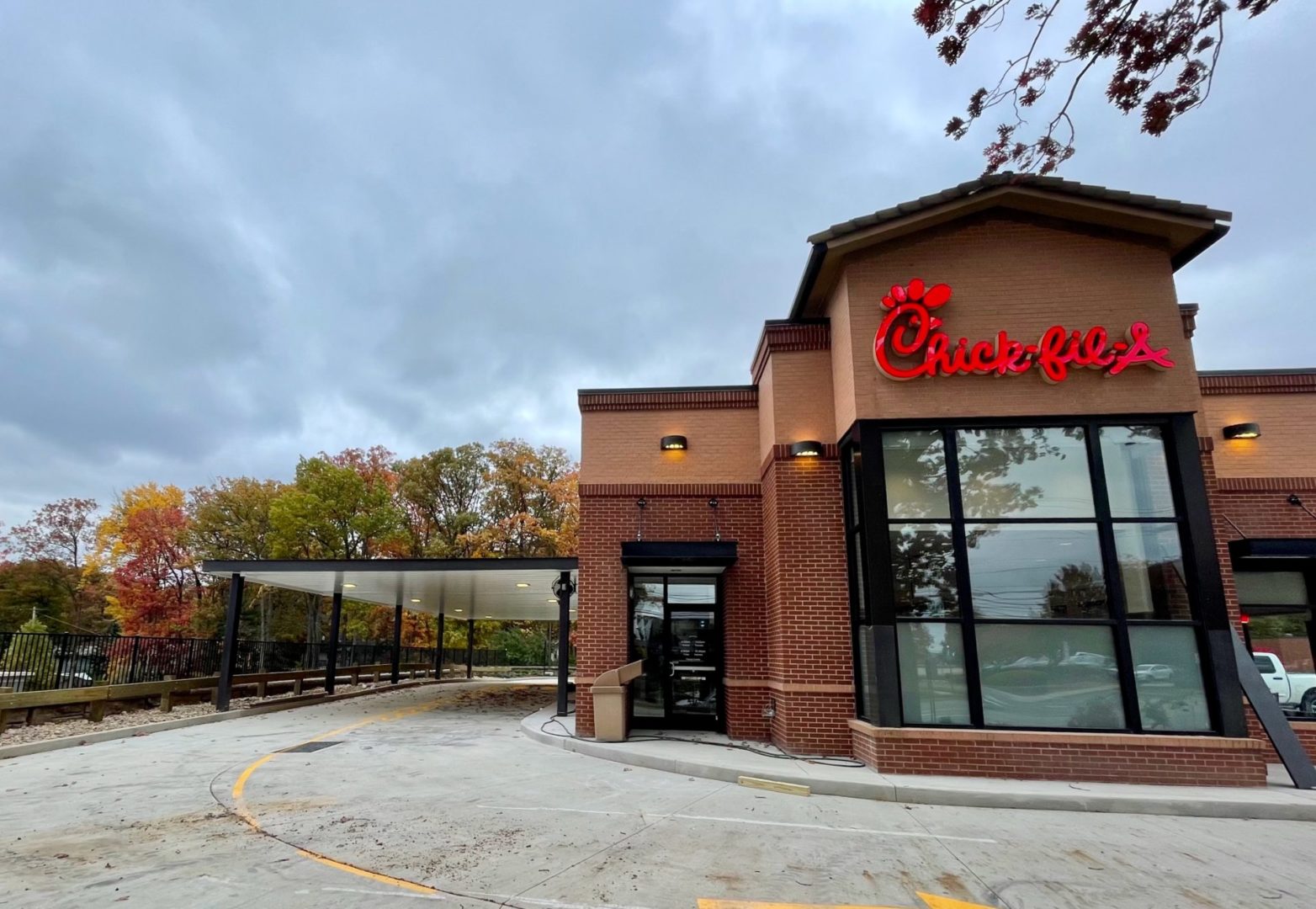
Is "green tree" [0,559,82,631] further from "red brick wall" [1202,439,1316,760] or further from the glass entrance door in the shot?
"red brick wall" [1202,439,1316,760]

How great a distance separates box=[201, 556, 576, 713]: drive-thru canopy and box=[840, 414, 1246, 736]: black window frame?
6.71 m

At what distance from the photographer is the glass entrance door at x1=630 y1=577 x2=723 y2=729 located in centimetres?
1122

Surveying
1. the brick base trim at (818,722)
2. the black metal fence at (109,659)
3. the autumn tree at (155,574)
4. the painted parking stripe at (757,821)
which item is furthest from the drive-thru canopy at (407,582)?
the autumn tree at (155,574)

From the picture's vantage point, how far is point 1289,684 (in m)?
11.0

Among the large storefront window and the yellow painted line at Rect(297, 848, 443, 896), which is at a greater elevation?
the large storefront window

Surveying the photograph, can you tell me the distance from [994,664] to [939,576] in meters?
1.15

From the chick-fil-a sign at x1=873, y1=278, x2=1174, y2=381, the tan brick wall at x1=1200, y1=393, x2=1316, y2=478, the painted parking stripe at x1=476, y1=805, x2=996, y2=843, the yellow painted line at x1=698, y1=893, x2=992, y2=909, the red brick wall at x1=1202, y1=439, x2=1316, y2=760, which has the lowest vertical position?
the painted parking stripe at x1=476, y1=805, x2=996, y2=843

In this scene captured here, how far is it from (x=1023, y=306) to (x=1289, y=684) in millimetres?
7946

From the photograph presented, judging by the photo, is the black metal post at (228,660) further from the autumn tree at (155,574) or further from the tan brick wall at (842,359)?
the autumn tree at (155,574)

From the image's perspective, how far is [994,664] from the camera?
26.7 feet

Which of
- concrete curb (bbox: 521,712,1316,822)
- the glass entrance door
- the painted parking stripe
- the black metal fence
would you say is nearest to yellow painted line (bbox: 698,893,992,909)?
the painted parking stripe

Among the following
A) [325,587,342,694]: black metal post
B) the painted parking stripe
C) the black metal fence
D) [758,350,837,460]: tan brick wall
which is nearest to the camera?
the painted parking stripe

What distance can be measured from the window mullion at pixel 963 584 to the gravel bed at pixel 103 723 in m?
13.0

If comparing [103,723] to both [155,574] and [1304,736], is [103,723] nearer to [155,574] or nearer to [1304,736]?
[1304,736]
